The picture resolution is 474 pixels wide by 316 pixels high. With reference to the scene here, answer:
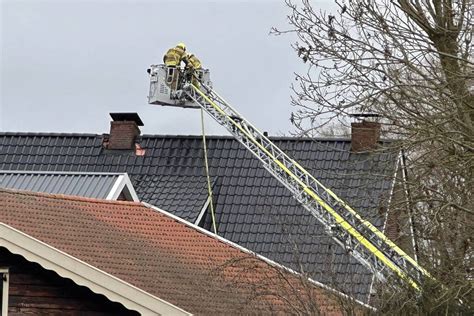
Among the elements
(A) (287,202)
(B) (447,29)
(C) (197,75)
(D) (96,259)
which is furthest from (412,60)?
(C) (197,75)

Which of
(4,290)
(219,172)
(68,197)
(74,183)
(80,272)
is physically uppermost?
(219,172)

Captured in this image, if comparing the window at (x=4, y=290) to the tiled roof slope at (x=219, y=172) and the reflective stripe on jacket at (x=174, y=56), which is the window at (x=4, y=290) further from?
the reflective stripe on jacket at (x=174, y=56)

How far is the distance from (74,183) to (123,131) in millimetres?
9274

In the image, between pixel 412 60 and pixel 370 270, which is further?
pixel 370 270

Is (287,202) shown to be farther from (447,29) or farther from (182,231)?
(447,29)

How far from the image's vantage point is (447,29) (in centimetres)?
1756

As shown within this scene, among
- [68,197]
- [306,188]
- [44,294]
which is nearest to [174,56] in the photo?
[306,188]

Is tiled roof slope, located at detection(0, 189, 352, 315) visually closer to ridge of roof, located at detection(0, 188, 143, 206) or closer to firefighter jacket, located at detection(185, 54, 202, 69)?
ridge of roof, located at detection(0, 188, 143, 206)

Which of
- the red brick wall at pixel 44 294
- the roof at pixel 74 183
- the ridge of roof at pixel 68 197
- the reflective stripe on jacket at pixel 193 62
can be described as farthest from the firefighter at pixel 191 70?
the red brick wall at pixel 44 294

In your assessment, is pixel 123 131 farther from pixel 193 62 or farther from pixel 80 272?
pixel 80 272

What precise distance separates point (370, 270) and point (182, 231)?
366 centimetres

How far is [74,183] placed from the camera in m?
27.8

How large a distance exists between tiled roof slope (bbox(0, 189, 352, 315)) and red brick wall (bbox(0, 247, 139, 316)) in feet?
1.55

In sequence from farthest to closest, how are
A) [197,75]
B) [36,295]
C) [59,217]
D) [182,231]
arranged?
[197,75]
[182,231]
[59,217]
[36,295]
